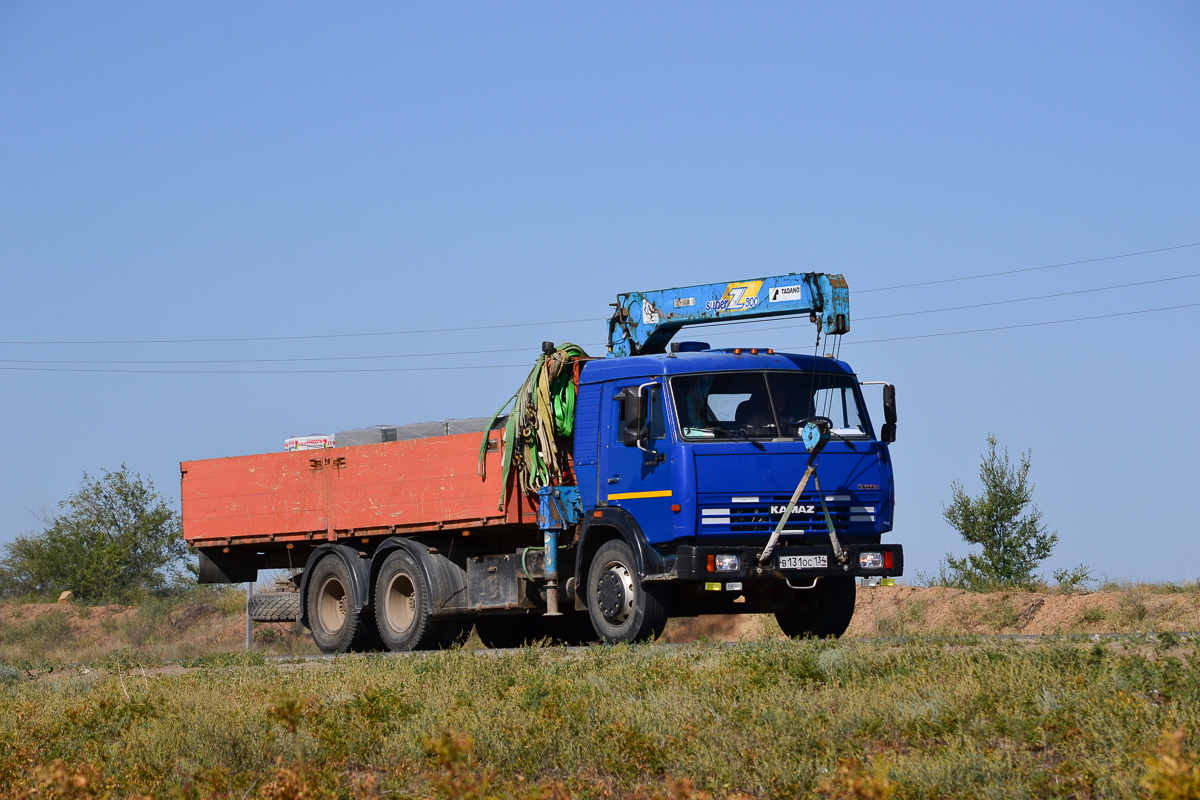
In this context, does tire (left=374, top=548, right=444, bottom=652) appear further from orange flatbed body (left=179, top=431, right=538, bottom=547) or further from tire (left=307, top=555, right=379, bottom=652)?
orange flatbed body (left=179, top=431, right=538, bottom=547)

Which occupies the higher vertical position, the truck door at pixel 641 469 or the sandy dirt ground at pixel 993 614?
the truck door at pixel 641 469

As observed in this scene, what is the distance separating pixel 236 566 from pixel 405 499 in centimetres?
456

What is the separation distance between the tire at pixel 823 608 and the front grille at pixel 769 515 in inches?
38.2

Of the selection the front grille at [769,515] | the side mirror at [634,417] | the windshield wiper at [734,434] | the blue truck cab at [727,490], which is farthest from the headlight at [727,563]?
the side mirror at [634,417]

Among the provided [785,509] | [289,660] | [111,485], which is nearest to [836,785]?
[785,509]

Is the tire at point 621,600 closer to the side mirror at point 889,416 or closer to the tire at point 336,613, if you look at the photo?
the side mirror at point 889,416

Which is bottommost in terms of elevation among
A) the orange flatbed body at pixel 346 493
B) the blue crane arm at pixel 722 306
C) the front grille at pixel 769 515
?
the front grille at pixel 769 515

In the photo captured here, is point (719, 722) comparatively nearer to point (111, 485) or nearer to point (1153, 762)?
point (1153, 762)

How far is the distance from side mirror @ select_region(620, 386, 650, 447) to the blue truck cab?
0.02 m

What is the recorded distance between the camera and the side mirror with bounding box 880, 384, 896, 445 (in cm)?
1436

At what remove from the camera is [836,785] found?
637cm

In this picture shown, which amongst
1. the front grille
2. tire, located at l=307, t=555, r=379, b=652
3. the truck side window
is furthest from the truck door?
tire, located at l=307, t=555, r=379, b=652

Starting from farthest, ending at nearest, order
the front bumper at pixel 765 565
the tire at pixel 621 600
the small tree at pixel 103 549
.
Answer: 1. the small tree at pixel 103 549
2. the tire at pixel 621 600
3. the front bumper at pixel 765 565

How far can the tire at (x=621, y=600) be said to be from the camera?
13656mm
